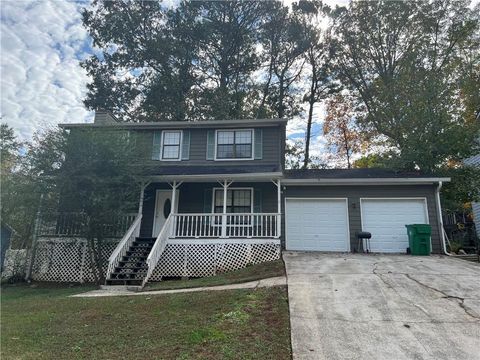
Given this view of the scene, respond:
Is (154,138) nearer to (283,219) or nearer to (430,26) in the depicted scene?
(283,219)

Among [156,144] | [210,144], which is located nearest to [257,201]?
[210,144]

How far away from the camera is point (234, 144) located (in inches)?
564

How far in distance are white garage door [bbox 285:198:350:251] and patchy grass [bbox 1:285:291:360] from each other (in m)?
5.78

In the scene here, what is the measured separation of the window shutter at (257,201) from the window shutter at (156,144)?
182 inches

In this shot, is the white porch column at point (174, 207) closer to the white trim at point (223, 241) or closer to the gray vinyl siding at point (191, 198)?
the white trim at point (223, 241)

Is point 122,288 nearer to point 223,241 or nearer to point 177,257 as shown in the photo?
point 177,257

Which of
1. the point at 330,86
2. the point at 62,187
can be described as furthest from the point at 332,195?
the point at 330,86

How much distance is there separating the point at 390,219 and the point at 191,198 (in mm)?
7755

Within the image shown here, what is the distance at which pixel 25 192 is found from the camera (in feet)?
33.6

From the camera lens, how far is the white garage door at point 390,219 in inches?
486

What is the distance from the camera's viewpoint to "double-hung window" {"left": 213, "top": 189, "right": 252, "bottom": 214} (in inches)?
515

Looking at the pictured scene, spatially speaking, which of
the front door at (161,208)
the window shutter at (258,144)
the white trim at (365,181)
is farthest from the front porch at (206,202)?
the window shutter at (258,144)

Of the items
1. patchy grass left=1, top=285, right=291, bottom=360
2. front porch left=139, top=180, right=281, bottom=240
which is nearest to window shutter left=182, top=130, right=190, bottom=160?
front porch left=139, top=180, right=281, bottom=240

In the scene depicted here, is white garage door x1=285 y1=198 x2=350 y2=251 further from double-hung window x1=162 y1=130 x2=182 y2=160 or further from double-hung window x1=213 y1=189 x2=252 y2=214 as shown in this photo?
double-hung window x1=162 y1=130 x2=182 y2=160
